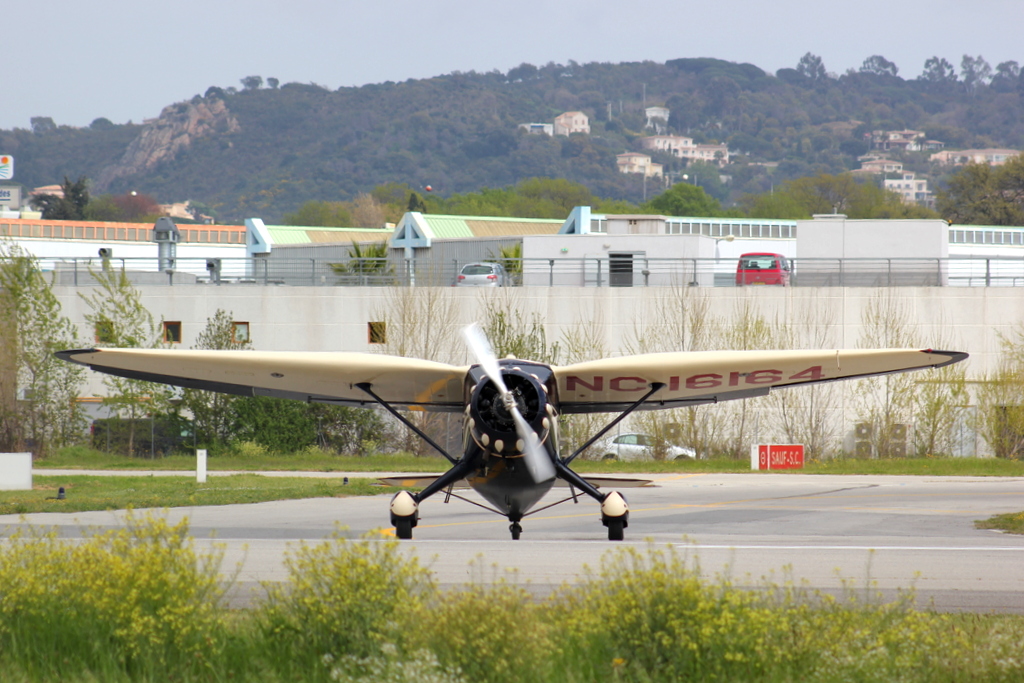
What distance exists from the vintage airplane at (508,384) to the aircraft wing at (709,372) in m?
0.02

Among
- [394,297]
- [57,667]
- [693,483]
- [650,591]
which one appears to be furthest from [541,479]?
[394,297]

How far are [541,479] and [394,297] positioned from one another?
84.2 feet

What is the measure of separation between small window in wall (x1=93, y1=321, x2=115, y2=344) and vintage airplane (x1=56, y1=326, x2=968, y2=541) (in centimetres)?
2300

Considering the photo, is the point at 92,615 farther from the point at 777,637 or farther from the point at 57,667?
the point at 777,637

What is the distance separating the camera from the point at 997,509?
19781 mm

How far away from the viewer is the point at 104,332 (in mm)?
34625

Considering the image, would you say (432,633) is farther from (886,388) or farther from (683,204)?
(683,204)

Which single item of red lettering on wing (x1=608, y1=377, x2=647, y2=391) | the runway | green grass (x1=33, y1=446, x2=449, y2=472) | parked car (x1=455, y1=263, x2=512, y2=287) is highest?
parked car (x1=455, y1=263, x2=512, y2=287)

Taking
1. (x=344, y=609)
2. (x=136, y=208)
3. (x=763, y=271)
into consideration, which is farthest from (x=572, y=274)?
(x=136, y=208)

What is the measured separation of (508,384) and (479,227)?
49.1 meters

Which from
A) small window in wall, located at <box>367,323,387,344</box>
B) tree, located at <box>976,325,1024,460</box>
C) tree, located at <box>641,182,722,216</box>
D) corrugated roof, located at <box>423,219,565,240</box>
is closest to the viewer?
tree, located at <box>976,325,1024,460</box>

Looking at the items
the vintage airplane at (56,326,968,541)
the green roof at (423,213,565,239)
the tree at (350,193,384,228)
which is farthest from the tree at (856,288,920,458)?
the tree at (350,193,384,228)

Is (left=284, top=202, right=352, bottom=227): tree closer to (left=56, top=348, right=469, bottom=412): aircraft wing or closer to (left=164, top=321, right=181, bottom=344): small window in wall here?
(left=164, top=321, right=181, bottom=344): small window in wall

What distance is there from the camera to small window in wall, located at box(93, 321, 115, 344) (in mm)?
34625
